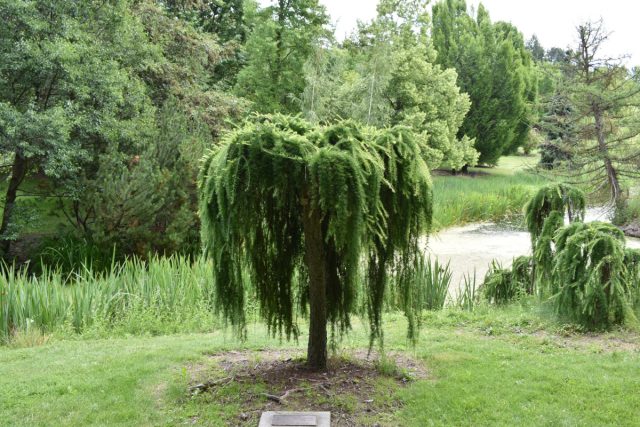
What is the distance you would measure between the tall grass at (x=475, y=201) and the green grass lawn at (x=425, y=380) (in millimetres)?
11192

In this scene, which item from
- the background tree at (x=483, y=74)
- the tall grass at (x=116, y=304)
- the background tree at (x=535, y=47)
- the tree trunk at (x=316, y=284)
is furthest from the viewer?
the background tree at (x=535, y=47)

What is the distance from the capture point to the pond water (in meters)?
12.0

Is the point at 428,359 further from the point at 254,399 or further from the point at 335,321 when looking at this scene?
the point at 254,399

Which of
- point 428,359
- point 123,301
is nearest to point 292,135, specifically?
point 428,359

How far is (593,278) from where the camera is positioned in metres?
5.96

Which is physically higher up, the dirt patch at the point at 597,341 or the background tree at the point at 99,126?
the background tree at the point at 99,126

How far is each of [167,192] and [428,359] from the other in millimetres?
7840

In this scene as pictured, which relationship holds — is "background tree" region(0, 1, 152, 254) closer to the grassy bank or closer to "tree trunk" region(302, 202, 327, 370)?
"tree trunk" region(302, 202, 327, 370)

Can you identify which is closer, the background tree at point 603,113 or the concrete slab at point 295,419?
the concrete slab at point 295,419

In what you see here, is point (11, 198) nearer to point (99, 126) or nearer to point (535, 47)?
point (99, 126)

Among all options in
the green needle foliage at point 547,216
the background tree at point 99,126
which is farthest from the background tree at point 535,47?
the green needle foliage at point 547,216

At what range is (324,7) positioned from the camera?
69.3ft

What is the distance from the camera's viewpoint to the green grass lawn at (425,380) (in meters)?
4.03

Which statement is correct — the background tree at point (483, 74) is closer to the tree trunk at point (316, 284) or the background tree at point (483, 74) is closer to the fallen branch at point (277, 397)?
the tree trunk at point (316, 284)
